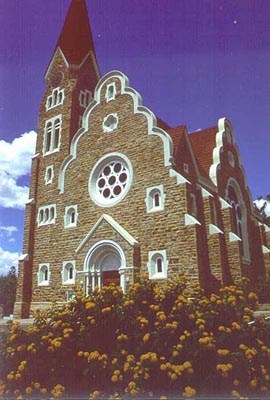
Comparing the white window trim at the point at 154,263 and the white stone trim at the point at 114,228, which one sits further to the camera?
the white stone trim at the point at 114,228

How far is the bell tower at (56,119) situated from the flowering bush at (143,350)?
16.8 m

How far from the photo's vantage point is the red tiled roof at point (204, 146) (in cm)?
2317

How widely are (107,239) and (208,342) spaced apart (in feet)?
44.1

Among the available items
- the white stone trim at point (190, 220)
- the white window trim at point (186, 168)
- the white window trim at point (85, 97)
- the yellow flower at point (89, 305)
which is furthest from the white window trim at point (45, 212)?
the yellow flower at point (89, 305)

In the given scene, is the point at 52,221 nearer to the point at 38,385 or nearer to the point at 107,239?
the point at 107,239

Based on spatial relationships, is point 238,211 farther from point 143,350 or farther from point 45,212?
point 143,350

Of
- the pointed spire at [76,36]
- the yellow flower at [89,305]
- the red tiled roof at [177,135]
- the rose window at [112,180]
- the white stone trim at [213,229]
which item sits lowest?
the yellow flower at [89,305]

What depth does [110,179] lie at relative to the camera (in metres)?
20.9

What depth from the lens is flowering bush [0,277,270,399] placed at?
17.8 feet

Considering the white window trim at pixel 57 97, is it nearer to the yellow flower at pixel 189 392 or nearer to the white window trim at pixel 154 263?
the white window trim at pixel 154 263

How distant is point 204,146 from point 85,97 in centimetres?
1005

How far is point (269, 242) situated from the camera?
2461 cm

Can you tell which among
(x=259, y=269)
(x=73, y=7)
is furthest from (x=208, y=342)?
(x=73, y=7)

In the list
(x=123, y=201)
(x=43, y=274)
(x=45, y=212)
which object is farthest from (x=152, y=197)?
(x=43, y=274)
